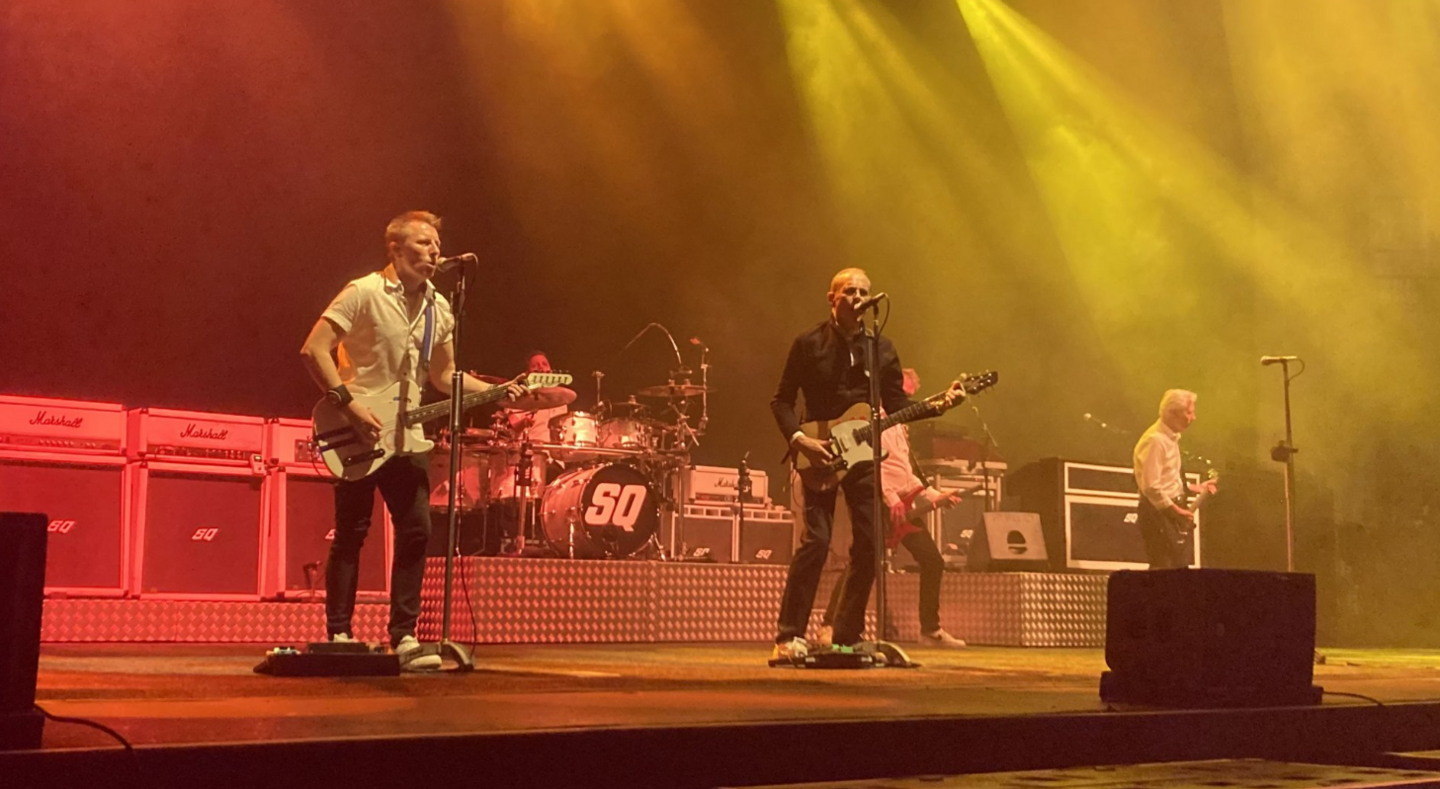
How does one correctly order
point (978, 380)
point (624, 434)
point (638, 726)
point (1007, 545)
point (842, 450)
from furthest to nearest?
1. point (1007, 545)
2. point (624, 434)
3. point (978, 380)
4. point (842, 450)
5. point (638, 726)

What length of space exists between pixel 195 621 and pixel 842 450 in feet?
13.8

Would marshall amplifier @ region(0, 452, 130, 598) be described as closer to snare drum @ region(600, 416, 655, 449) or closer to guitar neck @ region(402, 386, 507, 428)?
snare drum @ region(600, 416, 655, 449)

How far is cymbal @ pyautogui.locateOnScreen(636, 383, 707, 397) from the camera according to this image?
10711mm

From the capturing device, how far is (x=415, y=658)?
207 inches

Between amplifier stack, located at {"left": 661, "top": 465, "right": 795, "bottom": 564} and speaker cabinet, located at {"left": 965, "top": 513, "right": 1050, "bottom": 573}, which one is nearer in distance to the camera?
speaker cabinet, located at {"left": 965, "top": 513, "right": 1050, "bottom": 573}

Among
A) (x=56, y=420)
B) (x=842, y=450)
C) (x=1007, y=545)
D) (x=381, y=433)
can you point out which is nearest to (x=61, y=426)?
(x=56, y=420)

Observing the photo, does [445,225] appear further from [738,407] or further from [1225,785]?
[1225,785]

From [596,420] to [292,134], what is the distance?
2944 mm

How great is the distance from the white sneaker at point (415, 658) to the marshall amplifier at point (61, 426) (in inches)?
151

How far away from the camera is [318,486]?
8.91 m

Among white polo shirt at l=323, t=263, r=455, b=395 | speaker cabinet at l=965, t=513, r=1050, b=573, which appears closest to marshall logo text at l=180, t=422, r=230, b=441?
white polo shirt at l=323, t=263, r=455, b=395

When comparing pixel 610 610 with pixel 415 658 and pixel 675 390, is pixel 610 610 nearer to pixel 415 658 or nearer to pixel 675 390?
pixel 675 390

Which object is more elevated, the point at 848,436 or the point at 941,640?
the point at 848,436

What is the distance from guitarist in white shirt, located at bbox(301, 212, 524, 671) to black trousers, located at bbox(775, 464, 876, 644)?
67.1 inches
